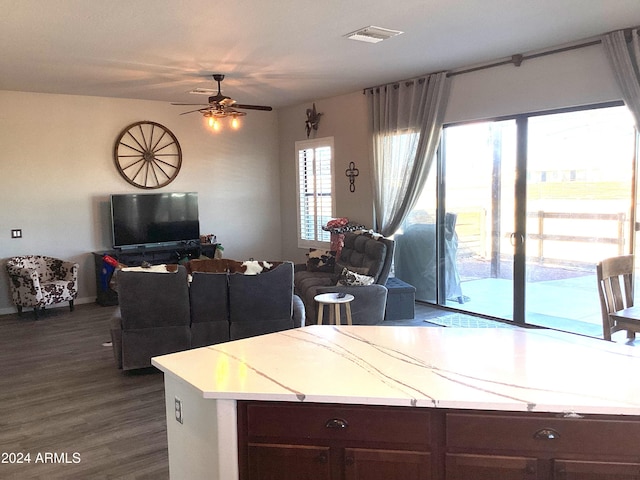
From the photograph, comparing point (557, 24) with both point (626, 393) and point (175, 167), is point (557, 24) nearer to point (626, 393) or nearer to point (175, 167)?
point (626, 393)

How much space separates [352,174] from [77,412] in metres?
5.07

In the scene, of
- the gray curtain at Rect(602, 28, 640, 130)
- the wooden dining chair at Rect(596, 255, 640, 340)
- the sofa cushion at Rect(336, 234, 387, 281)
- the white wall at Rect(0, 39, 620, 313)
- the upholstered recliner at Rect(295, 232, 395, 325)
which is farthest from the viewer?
the white wall at Rect(0, 39, 620, 313)

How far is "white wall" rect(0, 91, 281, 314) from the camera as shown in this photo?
23.7ft

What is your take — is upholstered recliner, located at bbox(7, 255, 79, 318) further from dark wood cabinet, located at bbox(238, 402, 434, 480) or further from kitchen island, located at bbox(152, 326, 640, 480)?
dark wood cabinet, located at bbox(238, 402, 434, 480)

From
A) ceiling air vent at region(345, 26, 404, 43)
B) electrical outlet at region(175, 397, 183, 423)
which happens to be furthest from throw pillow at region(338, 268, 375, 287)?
Answer: electrical outlet at region(175, 397, 183, 423)

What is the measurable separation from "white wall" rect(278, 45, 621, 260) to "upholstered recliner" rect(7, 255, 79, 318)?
146 inches

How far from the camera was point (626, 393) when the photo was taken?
5.70 ft

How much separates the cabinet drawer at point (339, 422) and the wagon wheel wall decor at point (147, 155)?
6873mm

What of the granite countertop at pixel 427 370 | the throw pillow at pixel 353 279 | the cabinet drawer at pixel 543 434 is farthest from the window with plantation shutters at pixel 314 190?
the cabinet drawer at pixel 543 434

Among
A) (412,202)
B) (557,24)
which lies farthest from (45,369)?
(557,24)

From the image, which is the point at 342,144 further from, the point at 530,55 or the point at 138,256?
the point at 138,256

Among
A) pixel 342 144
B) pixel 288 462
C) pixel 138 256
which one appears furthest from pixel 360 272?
pixel 288 462

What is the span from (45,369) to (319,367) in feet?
12.9

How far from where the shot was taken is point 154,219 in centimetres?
798
